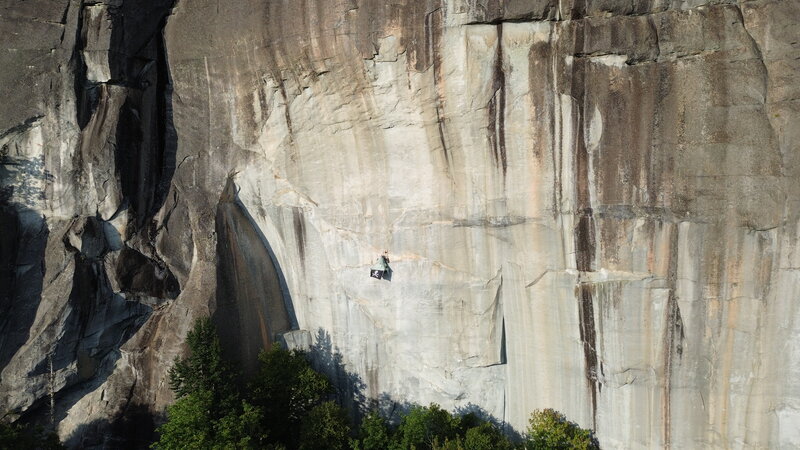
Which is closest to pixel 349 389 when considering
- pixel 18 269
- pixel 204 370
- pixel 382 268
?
pixel 382 268

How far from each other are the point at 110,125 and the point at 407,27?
7875mm

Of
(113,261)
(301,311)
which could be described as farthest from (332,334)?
(113,261)

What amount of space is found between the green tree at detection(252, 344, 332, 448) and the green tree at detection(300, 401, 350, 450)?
0.80m

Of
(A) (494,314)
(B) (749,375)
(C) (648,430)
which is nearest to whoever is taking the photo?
(B) (749,375)

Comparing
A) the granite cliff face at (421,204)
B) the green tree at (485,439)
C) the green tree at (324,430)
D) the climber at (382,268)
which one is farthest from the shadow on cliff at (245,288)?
the green tree at (485,439)

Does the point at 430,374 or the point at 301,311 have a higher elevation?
the point at 301,311

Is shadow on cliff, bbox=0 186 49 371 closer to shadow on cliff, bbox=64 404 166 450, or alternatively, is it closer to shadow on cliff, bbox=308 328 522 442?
shadow on cliff, bbox=64 404 166 450

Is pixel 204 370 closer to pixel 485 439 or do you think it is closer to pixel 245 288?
pixel 245 288

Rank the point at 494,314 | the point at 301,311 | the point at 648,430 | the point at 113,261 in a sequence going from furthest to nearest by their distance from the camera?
1. the point at 301,311
2. the point at 113,261
3. the point at 494,314
4. the point at 648,430

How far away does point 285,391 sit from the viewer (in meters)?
13.6

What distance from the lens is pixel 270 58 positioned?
41.3 feet

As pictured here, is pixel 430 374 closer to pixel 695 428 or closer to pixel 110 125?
pixel 695 428

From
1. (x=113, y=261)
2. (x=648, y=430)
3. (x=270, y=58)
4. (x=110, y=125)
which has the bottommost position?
(x=648, y=430)

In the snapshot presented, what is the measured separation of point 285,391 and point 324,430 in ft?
5.15
